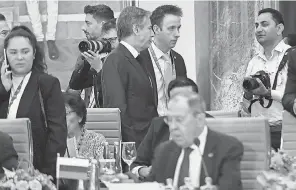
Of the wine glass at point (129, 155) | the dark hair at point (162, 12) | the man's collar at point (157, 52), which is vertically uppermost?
the dark hair at point (162, 12)

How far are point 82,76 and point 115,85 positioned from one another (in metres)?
0.95

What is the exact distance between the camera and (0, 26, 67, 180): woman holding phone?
4.59m

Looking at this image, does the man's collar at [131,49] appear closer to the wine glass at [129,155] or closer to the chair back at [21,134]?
the wine glass at [129,155]

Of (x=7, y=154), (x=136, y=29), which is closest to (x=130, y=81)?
(x=136, y=29)

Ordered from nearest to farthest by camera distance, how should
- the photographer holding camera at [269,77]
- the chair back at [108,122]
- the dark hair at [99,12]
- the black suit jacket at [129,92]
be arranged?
the chair back at [108,122] < the black suit jacket at [129,92] < the photographer holding camera at [269,77] < the dark hair at [99,12]

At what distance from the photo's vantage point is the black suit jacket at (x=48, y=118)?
459cm

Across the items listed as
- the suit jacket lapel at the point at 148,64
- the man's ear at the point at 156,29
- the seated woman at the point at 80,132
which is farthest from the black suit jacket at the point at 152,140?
the man's ear at the point at 156,29

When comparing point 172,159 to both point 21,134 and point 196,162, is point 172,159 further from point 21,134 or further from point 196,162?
point 21,134

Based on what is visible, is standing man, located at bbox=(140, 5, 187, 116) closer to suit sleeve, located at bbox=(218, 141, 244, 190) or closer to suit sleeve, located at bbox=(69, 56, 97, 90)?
suit sleeve, located at bbox=(69, 56, 97, 90)

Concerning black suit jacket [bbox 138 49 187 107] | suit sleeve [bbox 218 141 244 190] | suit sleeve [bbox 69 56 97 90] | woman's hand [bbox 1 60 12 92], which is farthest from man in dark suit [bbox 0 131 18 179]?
suit sleeve [bbox 69 56 97 90]

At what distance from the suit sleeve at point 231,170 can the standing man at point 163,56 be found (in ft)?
8.46

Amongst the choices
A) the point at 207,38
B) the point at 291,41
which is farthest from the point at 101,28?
the point at 207,38

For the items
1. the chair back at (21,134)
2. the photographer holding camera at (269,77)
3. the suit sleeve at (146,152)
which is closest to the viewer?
the suit sleeve at (146,152)

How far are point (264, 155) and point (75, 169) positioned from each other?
0.81 meters
